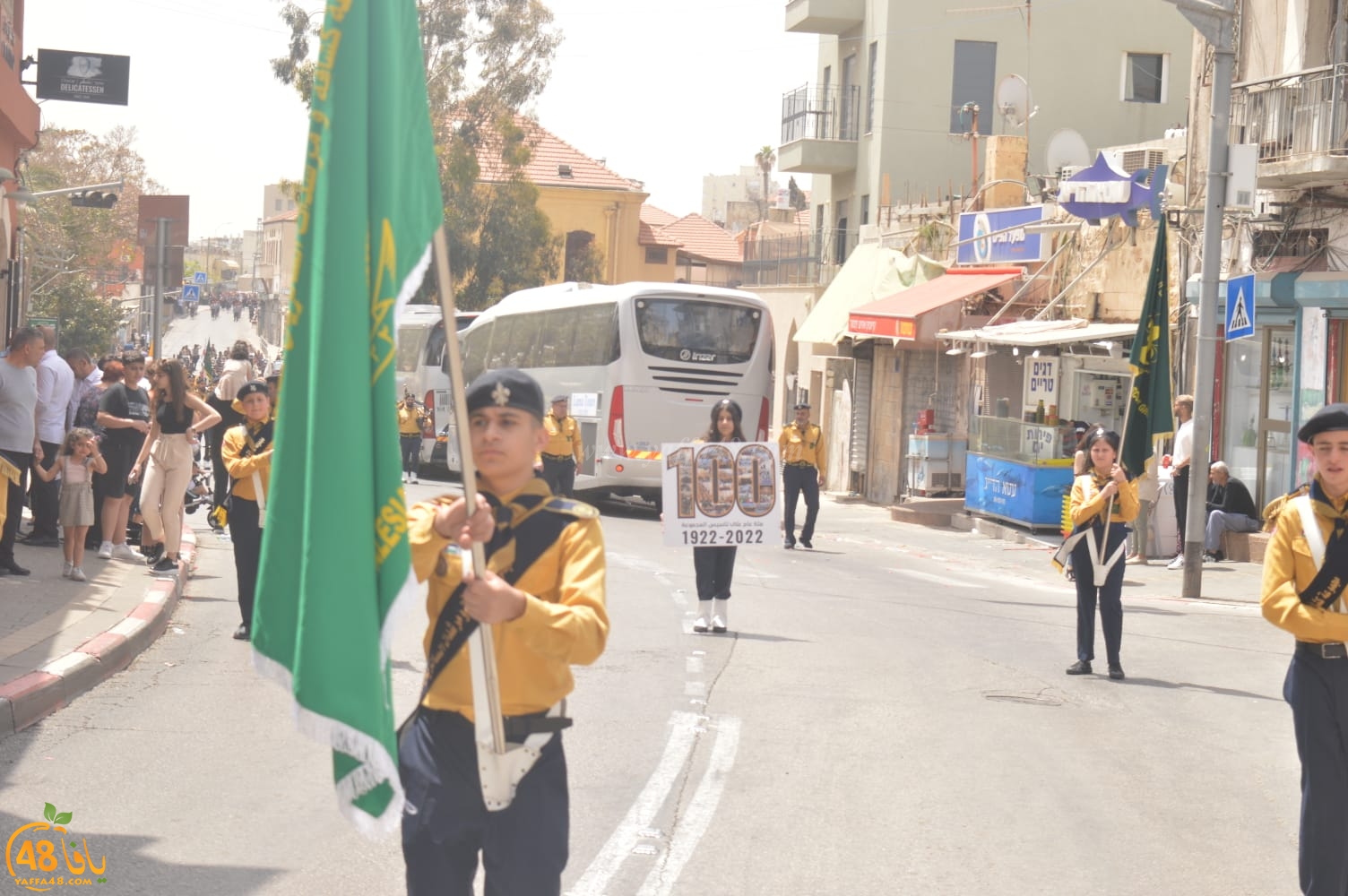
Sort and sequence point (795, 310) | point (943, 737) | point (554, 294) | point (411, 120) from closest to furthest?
1. point (411, 120)
2. point (943, 737)
3. point (554, 294)
4. point (795, 310)

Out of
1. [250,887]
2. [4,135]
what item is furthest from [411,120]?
[4,135]

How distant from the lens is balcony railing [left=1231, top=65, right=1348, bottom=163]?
63.6ft

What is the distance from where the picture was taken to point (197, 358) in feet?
291

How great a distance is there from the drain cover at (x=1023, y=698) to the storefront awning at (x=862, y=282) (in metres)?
23.1

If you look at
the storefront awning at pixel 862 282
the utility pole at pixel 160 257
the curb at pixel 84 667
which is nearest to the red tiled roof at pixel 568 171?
the storefront awning at pixel 862 282

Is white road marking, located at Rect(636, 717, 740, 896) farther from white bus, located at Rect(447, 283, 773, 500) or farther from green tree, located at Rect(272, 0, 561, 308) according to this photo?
green tree, located at Rect(272, 0, 561, 308)

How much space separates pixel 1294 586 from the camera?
6.01 metres

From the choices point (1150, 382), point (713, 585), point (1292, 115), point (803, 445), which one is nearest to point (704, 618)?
point (713, 585)

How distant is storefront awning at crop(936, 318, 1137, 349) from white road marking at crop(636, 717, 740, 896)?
14564mm

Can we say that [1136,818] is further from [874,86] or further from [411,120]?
[874,86]

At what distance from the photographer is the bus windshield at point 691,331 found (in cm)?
2748

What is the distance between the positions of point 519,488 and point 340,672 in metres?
0.84

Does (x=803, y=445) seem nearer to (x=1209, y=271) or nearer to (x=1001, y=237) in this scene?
(x=1209, y=271)

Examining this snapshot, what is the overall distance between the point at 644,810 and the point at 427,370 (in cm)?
3221
